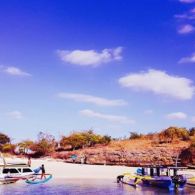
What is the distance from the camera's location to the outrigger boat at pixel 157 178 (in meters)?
47.4

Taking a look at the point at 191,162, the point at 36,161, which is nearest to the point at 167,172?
the point at 191,162

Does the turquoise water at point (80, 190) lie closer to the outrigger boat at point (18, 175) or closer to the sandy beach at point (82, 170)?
the outrigger boat at point (18, 175)

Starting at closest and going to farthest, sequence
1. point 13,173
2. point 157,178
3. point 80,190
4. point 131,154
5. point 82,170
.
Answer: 1. point 80,190
2. point 157,178
3. point 13,173
4. point 82,170
5. point 131,154

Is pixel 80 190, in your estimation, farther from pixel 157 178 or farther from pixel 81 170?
pixel 81 170

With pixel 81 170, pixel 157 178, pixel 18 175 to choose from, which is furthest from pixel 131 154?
pixel 157 178

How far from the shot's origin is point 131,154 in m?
75.2

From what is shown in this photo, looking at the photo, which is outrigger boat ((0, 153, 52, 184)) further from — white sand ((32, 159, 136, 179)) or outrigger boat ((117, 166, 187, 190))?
outrigger boat ((117, 166, 187, 190))

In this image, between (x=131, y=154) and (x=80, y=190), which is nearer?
(x=80, y=190)

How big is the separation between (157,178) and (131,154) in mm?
25090

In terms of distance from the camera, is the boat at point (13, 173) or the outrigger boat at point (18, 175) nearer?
the outrigger boat at point (18, 175)

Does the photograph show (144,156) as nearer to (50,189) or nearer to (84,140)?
(84,140)

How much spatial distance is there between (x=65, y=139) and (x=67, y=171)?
70.8 ft

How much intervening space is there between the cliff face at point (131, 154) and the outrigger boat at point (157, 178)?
44.6 ft

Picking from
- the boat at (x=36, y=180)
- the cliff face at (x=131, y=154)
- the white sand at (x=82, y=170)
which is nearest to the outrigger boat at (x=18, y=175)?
the boat at (x=36, y=180)
